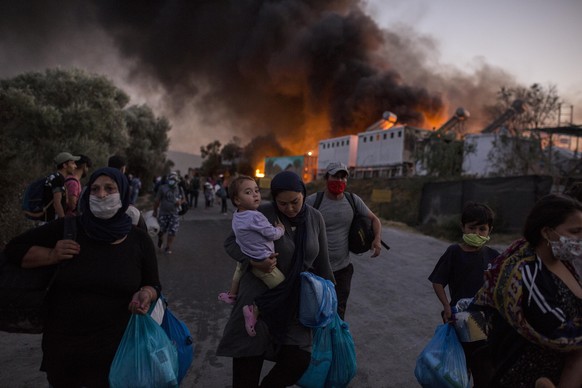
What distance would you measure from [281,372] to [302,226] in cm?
93

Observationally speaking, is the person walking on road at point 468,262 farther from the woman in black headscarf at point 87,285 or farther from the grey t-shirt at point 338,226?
the woman in black headscarf at point 87,285

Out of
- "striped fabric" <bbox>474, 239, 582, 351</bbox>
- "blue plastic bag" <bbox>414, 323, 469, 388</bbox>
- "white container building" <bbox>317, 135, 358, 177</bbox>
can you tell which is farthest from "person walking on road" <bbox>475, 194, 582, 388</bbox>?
"white container building" <bbox>317, 135, 358, 177</bbox>

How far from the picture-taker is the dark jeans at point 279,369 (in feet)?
8.49

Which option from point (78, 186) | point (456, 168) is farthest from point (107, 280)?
point (456, 168)

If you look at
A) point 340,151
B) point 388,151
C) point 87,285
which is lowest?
point 87,285

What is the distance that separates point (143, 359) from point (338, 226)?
233cm

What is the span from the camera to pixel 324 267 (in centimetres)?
294

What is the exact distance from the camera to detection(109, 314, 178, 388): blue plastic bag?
2105mm

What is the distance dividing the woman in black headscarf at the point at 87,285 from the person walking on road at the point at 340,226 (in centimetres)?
208

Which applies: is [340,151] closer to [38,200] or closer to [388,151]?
[388,151]

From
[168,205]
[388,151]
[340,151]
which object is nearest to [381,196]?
[168,205]

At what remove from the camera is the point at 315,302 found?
2514mm

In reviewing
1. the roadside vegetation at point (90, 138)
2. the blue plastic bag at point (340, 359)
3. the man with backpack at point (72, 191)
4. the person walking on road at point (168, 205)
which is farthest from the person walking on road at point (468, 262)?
the roadside vegetation at point (90, 138)

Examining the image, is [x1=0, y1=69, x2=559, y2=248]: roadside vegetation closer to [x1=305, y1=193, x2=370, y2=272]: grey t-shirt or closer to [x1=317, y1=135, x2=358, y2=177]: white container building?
[x1=305, y1=193, x2=370, y2=272]: grey t-shirt
